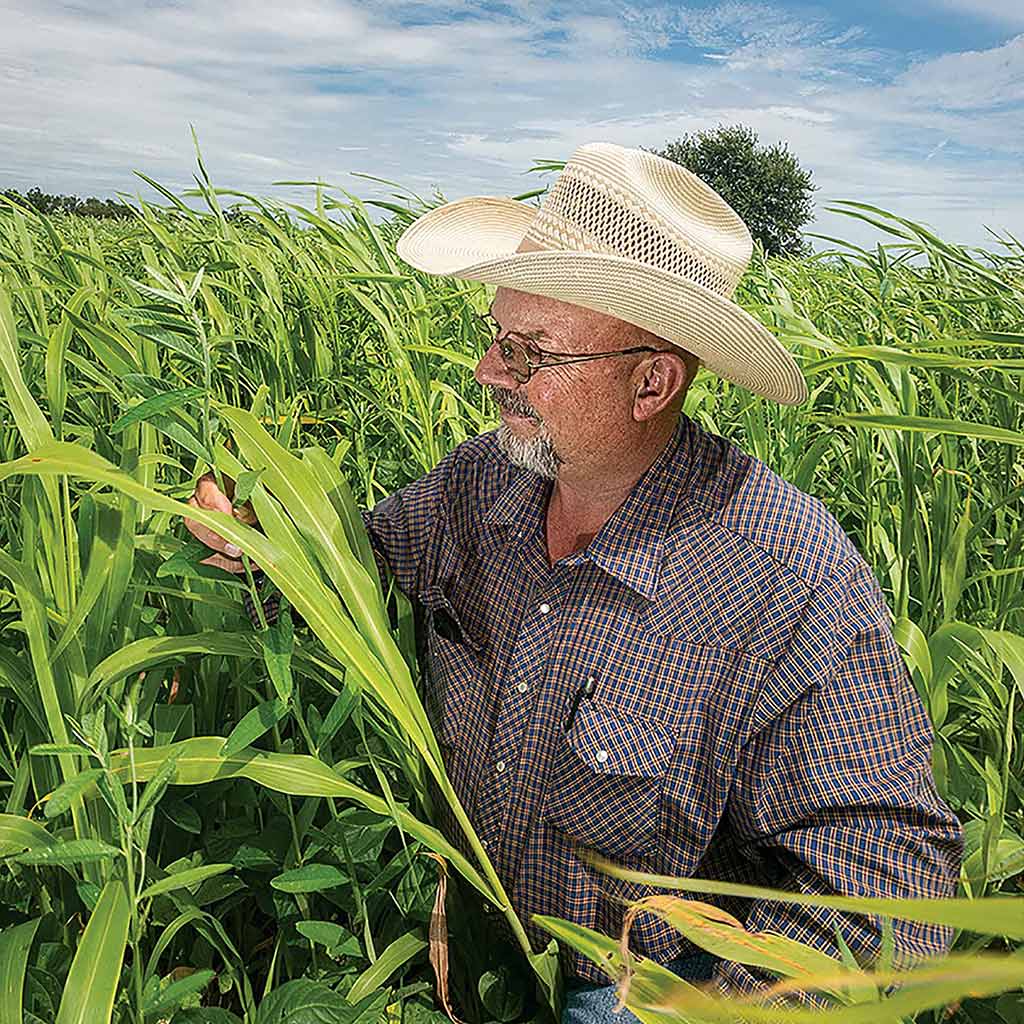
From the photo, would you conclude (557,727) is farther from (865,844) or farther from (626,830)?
(865,844)

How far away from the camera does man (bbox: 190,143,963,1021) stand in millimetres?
1203

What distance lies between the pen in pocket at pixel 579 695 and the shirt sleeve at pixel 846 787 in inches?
7.3

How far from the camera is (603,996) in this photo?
1273 mm

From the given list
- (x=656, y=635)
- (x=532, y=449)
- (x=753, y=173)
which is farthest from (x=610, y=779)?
(x=753, y=173)

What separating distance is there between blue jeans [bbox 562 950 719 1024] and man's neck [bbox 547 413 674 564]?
51 centimetres

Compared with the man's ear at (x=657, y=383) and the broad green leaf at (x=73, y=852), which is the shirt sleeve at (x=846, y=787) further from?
the broad green leaf at (x=73, y=852)

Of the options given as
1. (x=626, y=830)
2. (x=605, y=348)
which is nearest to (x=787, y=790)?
A: (x=626, y=830)

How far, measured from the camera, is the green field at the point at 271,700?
0.94 metres

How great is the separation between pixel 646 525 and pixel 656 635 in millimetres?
128

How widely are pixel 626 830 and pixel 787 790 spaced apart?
0.20 metres

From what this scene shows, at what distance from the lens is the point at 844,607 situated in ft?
4.04

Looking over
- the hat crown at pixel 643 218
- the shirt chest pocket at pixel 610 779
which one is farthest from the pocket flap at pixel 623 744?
the hat crown at pixel 643 218

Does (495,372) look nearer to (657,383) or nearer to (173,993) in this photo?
(657,383)

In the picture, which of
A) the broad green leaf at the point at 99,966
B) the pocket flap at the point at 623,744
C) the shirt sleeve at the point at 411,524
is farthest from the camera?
the shirt sleeve at the point at 411,524
